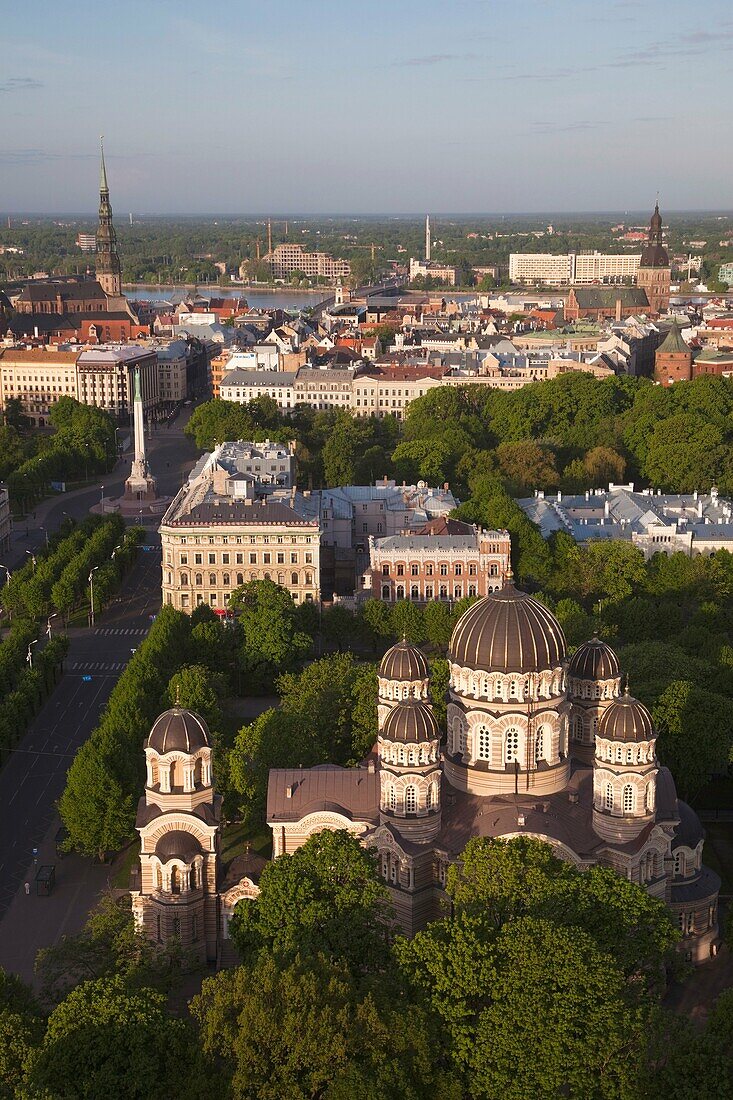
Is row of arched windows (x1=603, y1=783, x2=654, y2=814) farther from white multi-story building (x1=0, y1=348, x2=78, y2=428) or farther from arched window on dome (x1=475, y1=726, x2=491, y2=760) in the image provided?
white multi-story building (x1=0, y1=348, x2=78, y2=428)

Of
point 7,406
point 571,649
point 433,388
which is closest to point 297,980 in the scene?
point 571,649

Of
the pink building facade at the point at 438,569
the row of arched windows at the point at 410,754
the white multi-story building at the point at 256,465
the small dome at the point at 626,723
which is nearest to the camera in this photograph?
the small dome at the point at 626,723

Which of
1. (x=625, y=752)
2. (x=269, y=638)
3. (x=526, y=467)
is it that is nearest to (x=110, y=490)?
(x=526, y=467)

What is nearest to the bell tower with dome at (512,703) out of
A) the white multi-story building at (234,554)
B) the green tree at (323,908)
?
the green tree at (323,908)

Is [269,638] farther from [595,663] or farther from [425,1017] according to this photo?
[425,1017]

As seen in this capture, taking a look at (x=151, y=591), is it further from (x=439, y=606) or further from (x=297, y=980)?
(x=297, y=980)

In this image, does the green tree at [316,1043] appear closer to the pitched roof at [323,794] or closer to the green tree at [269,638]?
the pitched roof at [323,794]
